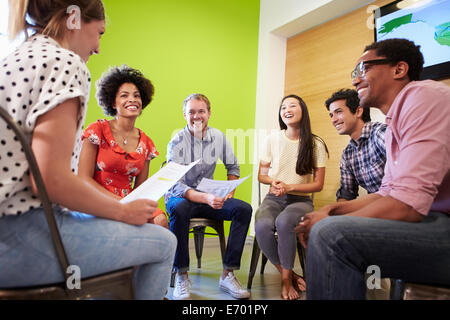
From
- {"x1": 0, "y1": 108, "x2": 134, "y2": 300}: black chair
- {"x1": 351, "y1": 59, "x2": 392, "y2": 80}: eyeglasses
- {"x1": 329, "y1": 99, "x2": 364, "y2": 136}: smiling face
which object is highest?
{"x1": 351, "y1": 59, "x2": 392, "y2": 80}: eyeglasses

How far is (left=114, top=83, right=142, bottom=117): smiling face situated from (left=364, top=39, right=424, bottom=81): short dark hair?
4.56 feet

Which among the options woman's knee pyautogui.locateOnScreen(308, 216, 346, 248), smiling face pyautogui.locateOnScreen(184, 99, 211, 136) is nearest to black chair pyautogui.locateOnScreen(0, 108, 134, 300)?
woman's knee pyautogui.locateOnScreen(308, 216, 346, 248)

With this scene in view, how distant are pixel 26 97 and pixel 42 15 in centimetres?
29

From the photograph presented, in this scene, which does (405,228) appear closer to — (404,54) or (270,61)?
(404,54)

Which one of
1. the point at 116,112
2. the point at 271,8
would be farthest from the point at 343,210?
the point at 271,8

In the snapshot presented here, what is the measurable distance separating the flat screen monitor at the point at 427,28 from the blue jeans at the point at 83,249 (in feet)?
7.84

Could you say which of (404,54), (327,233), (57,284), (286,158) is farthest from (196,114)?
(57,284)

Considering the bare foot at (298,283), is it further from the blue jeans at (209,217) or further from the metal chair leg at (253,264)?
the blue jeans at (209,217)

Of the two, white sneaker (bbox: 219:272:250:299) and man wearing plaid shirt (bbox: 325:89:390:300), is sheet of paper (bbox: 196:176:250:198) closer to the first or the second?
white sneaker (bbox: 219:272:250:299)

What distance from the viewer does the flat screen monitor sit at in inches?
86.4

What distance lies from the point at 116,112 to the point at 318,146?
58.2 inches

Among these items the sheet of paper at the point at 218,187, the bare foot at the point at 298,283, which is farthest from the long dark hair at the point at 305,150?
the bare foot at the point at 298,283

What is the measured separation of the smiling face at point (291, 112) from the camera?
237 centimetres

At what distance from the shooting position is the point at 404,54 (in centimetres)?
119
